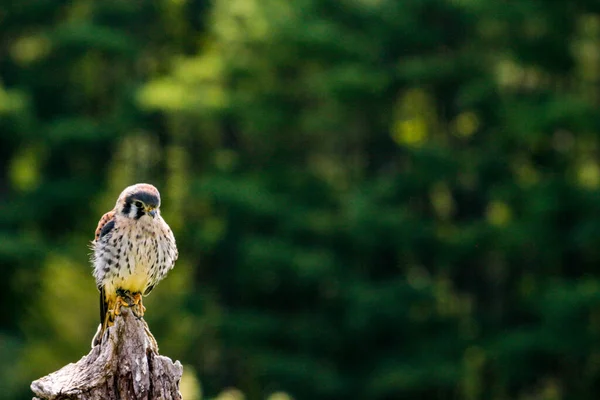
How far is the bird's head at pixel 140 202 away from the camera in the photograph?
545 centimetres

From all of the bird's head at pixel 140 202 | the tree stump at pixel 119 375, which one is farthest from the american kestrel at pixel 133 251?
the tree stump at pixel 119 375

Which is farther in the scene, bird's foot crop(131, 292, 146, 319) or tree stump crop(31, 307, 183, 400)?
bird's foot crop(131, 292, 146, 319)

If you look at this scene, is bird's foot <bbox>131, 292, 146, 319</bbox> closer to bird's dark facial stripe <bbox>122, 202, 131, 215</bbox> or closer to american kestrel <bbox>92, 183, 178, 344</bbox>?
american kestrel <bbox>92, 183, 178, 344</bbox>

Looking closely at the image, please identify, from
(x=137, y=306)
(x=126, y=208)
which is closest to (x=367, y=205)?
(x=126, y=208)

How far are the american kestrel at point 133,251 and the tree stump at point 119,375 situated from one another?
0.89m

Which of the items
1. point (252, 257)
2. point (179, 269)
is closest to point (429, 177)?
point (252, 257)

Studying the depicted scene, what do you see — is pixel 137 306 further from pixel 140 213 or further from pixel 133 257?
pixel 140 213

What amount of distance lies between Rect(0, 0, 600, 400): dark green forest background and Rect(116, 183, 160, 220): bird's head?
389 inches

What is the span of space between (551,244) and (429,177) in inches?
86.4

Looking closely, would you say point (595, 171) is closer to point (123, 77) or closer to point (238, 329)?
point (238, 329)

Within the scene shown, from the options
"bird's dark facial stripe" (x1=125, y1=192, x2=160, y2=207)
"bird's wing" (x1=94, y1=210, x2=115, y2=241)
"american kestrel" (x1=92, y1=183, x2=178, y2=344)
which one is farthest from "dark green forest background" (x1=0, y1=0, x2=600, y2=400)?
"bird's dark facial stripe" (x1=125, y1=192, x2=160, y2=207)

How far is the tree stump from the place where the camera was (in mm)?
4332

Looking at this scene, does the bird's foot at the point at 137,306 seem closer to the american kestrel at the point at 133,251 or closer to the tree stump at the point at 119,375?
the american kestrel at the point at 133,251

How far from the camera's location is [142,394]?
4371 mm
